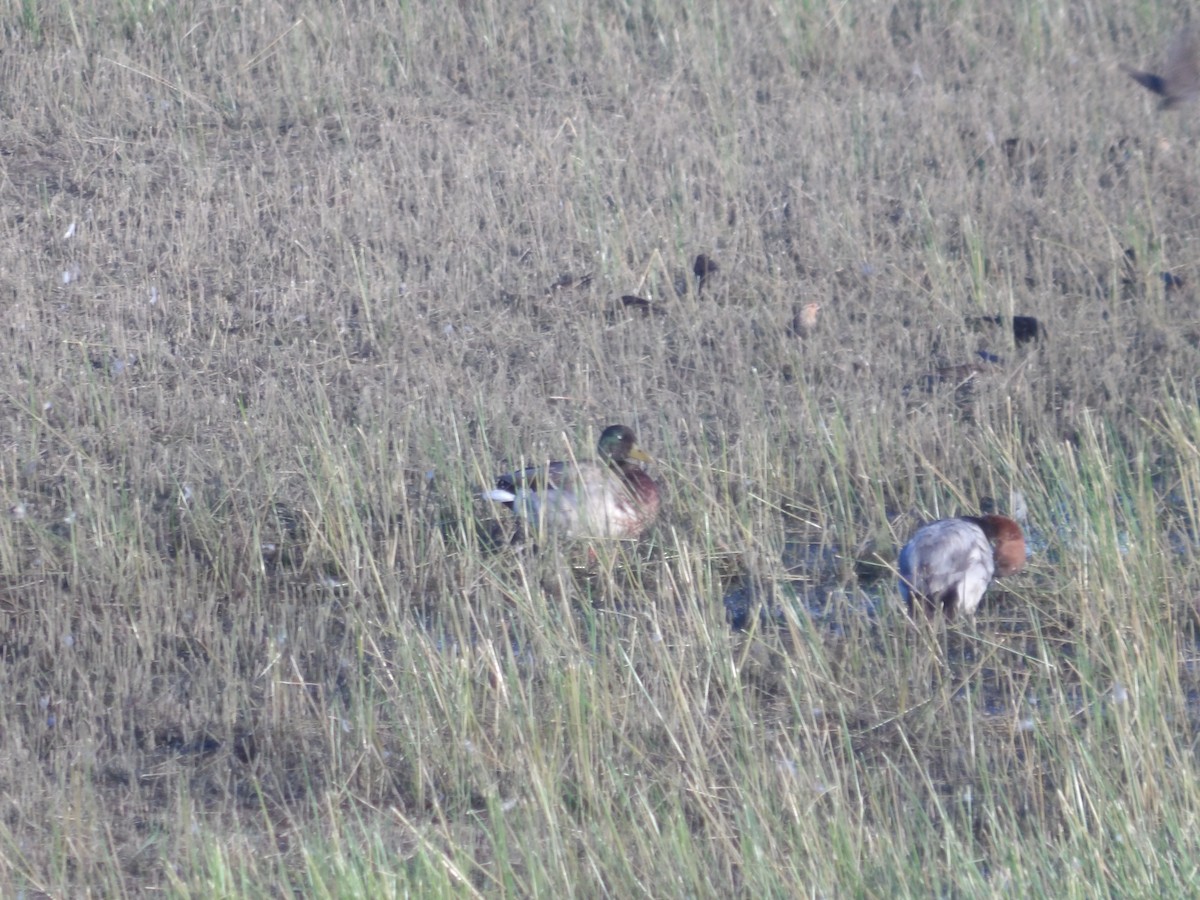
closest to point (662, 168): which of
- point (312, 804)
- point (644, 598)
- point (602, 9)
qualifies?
point (602, 9)

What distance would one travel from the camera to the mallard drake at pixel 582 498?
4.19 metres

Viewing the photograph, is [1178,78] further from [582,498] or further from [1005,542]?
[582,498]

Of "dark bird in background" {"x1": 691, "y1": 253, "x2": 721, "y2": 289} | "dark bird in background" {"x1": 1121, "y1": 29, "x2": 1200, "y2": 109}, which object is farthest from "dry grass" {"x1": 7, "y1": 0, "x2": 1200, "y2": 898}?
"dark bird in background" {"x1": 1121, "y1": 29, "x2": 1200, "y2": 109}

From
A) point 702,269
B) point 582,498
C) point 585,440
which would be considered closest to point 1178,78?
point 702,269

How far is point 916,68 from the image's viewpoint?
8242 millimetres

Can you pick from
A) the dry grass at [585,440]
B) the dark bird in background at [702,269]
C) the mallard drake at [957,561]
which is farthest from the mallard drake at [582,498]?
the dark bird in background at [702,269]

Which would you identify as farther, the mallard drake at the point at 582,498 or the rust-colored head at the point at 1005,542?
the mallard drake at the point at 582,498

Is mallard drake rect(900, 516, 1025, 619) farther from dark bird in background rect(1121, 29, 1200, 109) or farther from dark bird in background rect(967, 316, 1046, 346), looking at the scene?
dark bird in background rect(1121, 29, 1200, 109)

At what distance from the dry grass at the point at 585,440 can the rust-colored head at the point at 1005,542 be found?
0.42ft

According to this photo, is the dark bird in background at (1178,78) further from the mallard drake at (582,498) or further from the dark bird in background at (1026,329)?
the mallard drake at (582,498)

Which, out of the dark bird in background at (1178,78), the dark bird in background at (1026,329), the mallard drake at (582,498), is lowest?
the dark bird in background at (1026,329)

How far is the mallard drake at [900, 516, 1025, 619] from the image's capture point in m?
3.78

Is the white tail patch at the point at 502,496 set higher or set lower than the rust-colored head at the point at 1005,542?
higher

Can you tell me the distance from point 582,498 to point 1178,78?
414cm
